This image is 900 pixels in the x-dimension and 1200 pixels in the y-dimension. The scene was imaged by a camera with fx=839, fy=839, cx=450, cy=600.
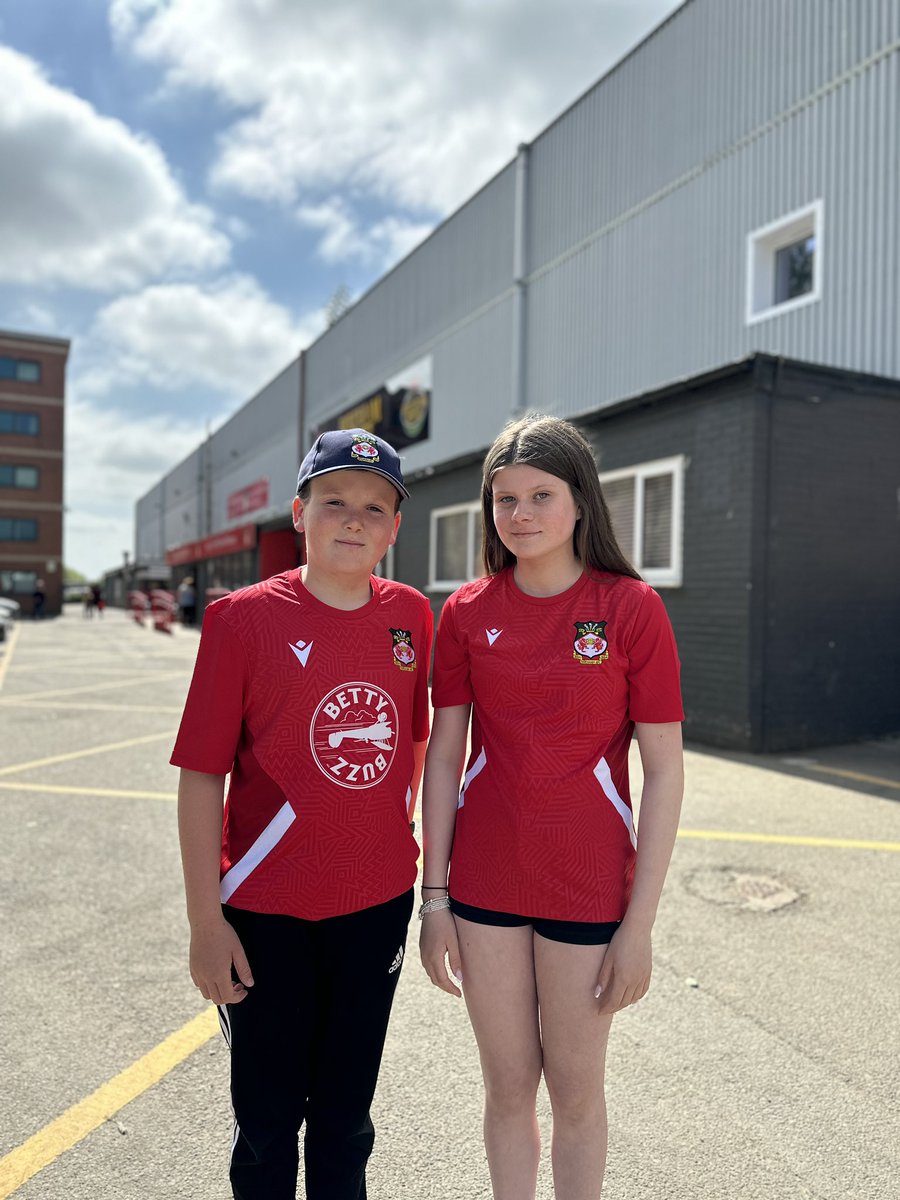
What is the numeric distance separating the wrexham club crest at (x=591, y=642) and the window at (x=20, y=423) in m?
54.5

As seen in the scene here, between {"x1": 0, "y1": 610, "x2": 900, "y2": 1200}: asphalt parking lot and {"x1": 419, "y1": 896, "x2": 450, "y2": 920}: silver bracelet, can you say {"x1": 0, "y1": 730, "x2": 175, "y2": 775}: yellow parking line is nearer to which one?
{"x1": 0, "y1": 610, "x2": 900, "y2": 1200}: asphalt parking lot

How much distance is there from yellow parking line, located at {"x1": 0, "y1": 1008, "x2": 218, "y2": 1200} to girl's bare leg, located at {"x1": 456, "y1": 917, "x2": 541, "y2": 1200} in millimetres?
1282

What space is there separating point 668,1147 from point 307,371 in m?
32.9

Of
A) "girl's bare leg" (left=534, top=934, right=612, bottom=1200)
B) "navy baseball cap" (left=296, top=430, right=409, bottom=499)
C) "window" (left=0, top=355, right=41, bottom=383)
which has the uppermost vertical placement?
"window" (left=0, top=355, right=41, bottom=383)

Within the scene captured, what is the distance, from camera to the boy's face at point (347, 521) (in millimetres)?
1837

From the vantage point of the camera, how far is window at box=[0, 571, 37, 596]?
1788 inches

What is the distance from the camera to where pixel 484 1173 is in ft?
7.38

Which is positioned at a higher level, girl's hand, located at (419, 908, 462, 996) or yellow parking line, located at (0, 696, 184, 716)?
girl's hand, located at (419, 908, 462, 996)

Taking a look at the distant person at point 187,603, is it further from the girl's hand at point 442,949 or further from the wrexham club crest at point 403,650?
the girl's hand at point 442,949

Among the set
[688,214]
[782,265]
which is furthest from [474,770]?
[688,214]

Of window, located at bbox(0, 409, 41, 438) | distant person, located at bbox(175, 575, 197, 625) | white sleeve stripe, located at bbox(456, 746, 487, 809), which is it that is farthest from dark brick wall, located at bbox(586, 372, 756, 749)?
window, located at bbox(0, 409, 41, 438)

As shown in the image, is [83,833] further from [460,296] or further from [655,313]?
[460,296]

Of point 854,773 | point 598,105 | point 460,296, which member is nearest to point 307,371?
point 460,296

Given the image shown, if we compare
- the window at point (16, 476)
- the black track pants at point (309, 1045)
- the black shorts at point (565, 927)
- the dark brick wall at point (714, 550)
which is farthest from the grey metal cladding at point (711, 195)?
the window at point (16, 476)
